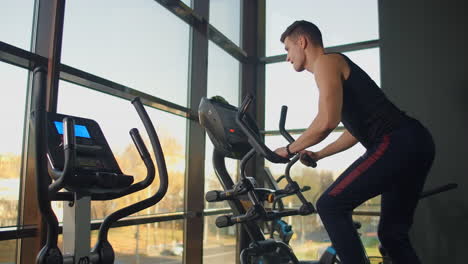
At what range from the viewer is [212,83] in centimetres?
466

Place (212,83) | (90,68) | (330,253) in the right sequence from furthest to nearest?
(212,83) → (90,68) → (330,253)

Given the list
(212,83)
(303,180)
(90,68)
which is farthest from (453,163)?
(90,68)

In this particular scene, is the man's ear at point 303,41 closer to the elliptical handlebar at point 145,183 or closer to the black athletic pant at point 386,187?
Answer: the black athletic pant at point 386,187

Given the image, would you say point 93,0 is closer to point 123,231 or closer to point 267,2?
point 123,231

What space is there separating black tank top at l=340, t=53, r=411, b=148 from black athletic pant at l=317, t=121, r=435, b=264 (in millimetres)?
48

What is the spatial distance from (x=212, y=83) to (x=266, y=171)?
48.6 inches

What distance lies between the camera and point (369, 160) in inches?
66.3

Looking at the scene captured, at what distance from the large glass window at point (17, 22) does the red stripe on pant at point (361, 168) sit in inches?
77.0

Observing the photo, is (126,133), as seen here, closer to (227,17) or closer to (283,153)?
(283,153)

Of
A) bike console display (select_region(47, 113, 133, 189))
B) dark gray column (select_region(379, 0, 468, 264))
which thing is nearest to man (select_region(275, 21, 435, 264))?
bike console display (select_region(47, 113, 133, 189))

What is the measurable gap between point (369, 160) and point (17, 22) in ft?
6.88

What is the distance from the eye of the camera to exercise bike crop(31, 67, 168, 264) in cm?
113

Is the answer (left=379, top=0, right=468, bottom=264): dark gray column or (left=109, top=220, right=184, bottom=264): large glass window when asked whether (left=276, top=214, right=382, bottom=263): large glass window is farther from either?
(left=109, top=220, right=184, bottom=264): large glass window

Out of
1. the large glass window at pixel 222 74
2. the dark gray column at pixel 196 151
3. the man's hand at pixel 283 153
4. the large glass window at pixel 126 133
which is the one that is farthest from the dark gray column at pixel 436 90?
the man's hand at pixel 283 153
